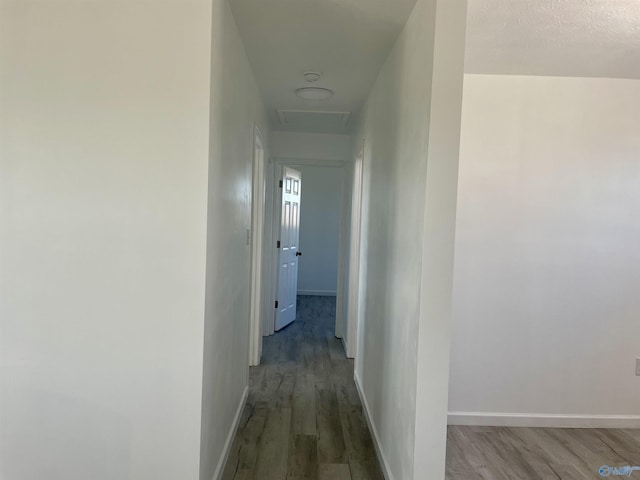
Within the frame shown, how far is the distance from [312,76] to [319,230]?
15.9 ft

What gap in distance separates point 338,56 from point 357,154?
1400mm

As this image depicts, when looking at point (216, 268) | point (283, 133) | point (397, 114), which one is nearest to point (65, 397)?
point (216, 268)

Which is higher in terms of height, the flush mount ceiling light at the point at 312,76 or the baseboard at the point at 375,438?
the flush mount ceiling light at the point at 312,76

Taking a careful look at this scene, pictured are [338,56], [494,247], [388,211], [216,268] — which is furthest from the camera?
[494,247]

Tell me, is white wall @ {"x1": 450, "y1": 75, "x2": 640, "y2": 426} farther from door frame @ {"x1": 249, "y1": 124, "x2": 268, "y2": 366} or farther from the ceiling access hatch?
door frame @ {"x1": 249, "y1": 124, "x2": 268, "y2": 366}

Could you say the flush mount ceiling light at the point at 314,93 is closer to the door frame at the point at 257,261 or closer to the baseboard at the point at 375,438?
the door frame at the point at 257,261

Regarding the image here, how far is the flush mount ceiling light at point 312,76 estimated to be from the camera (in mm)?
2792

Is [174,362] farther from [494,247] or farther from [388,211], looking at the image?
[494,247]

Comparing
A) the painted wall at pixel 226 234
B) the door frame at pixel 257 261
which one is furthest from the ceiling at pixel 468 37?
the door frame at pixel 257 261

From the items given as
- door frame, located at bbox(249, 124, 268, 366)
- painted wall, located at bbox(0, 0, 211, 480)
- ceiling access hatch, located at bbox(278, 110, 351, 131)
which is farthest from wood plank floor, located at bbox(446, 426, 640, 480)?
ceiling access hatch, located at bbox(278, 110, 351, 131)

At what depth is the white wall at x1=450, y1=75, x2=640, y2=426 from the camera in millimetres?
2721

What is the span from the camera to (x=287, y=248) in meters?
4.94

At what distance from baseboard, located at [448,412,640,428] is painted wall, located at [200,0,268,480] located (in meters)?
1.56

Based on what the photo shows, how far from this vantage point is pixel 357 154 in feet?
12.6
